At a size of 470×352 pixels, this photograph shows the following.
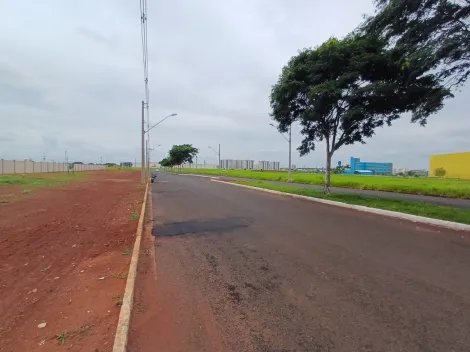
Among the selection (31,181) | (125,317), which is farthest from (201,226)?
(31,181)

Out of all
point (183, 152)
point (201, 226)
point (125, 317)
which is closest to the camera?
point (125, 317)

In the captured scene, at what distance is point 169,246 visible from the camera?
768 cm

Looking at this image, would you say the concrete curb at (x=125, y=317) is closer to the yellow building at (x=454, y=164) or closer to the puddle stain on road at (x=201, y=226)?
the puddle stain on road at (x=201, y=226)

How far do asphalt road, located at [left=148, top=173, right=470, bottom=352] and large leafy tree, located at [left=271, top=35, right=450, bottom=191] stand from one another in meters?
7.31

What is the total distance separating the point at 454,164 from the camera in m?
63.7

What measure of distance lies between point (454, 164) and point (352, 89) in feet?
195

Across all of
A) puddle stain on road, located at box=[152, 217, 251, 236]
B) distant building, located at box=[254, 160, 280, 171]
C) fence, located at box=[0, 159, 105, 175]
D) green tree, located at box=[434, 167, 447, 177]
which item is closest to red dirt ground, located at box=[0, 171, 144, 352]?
puddle stain on road, located at box=[152, 217, 251, 236]

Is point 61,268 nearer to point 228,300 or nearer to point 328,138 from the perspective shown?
point 228,300

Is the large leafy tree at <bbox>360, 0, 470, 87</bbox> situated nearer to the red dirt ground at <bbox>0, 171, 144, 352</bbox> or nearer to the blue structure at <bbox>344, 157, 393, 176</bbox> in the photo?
the red dirt ground at <bbox>0, 171, 144, 352</bbox>

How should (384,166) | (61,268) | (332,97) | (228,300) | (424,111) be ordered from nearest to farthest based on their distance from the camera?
(228,300) < (61,268) < (424,111) < (332,97) < (384,166)

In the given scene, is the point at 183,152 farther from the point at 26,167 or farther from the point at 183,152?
the point at 26,167

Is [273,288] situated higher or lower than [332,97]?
lower

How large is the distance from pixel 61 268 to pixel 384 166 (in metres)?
115

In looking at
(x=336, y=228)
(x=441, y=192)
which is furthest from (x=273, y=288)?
(x=441, y=192)
